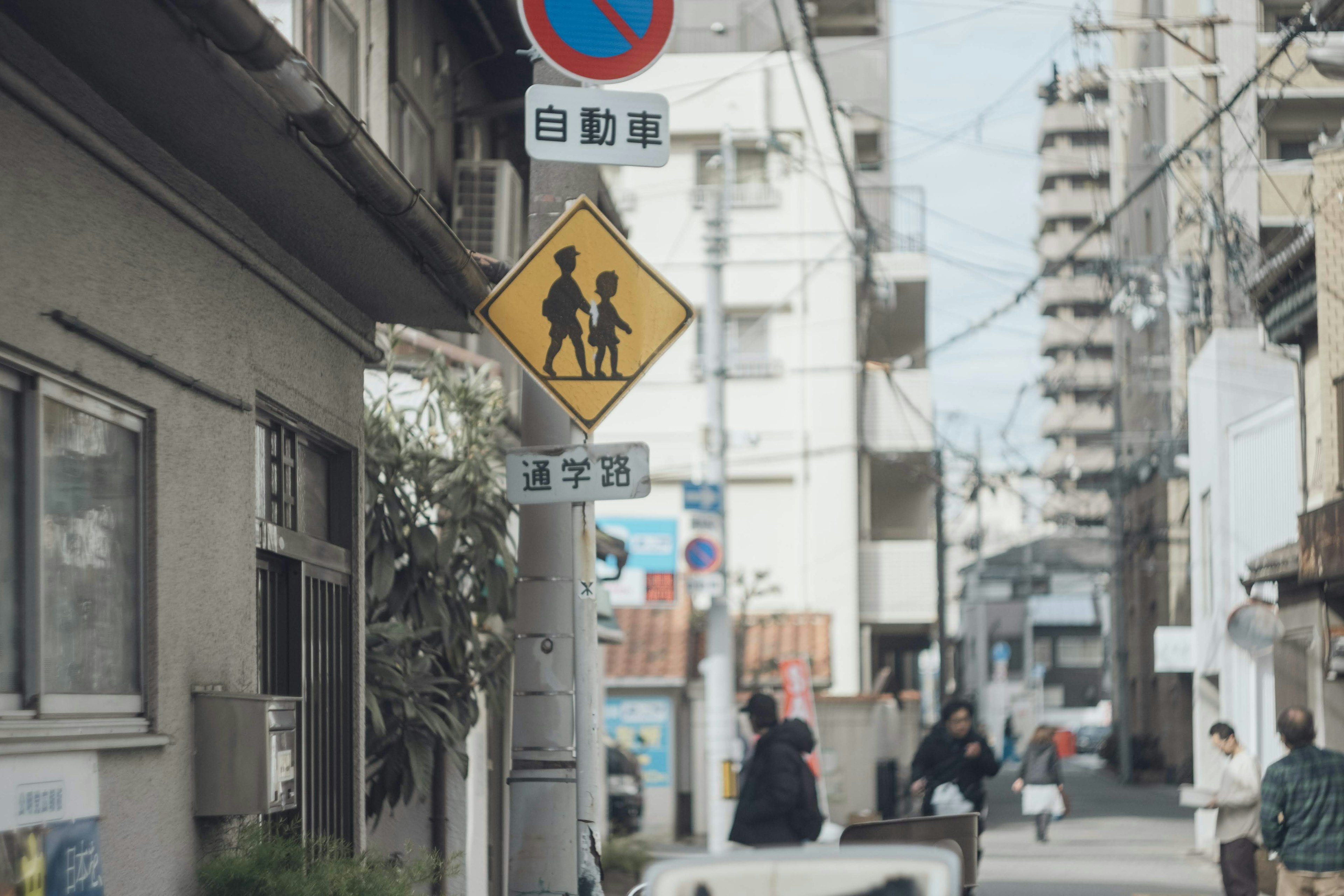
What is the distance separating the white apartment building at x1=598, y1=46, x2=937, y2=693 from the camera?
107 feet

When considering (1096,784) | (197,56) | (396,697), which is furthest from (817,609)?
(197,56)

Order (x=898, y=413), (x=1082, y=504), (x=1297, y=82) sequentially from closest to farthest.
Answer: (x=1297, y=82) → (x=898, y=413) → (x=1082, y=504)

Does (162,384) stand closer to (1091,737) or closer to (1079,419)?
(1091,737)

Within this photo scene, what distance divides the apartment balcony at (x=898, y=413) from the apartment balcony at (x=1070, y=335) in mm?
52291

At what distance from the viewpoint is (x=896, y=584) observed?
32.6m

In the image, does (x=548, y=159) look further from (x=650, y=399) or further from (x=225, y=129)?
(x=650, y=399)

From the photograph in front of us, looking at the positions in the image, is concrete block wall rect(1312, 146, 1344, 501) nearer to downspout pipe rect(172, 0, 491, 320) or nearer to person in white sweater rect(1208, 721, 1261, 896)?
person in white sweater rect(1208, 721, 1261, 896)

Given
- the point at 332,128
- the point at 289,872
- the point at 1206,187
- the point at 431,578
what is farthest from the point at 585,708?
the point at 1206,187

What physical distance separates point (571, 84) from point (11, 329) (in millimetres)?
3143

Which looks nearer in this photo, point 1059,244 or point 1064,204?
point 1059,244

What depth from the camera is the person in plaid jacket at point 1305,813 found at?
33.6 feet

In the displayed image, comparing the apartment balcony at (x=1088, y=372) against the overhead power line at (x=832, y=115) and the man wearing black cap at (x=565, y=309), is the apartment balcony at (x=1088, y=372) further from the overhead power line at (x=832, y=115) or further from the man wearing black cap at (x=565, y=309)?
the man wearing black cap at (x=565, y=309)

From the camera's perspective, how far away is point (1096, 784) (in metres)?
43.5

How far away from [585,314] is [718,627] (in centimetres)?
1387
